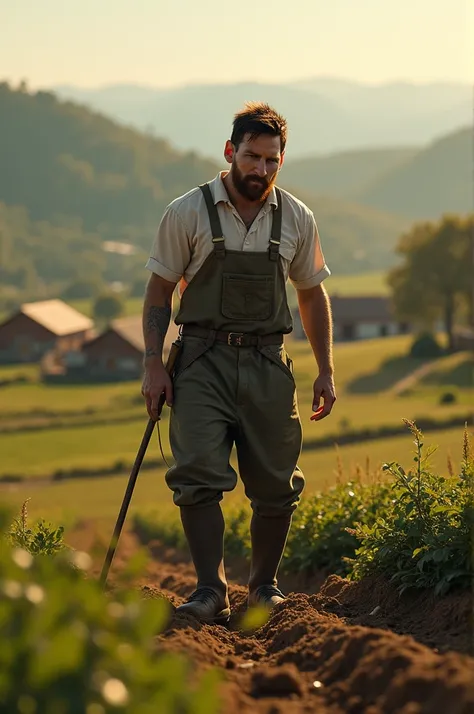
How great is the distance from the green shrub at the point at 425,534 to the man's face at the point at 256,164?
145 centimetres

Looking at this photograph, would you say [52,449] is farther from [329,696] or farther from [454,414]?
[329,696]

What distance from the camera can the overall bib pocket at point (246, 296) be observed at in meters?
6.58

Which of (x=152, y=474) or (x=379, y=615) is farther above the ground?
(x=379, y=615)

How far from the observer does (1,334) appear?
111 m

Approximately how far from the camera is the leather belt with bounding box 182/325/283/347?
6648 millimetres

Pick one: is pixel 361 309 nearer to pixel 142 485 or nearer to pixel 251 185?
pixel 142 485

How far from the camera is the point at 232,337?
21.8ft

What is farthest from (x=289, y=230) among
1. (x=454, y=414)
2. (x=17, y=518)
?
(x=454, y=414)

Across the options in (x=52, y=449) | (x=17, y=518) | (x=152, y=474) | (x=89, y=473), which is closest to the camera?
(x=17, y=518)

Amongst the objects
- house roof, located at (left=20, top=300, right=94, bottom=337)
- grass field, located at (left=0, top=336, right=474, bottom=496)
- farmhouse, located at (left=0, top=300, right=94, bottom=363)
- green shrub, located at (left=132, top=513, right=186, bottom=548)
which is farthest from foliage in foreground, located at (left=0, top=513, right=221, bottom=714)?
house roof, located at (left=20, top=300, right=94, bottom=337)

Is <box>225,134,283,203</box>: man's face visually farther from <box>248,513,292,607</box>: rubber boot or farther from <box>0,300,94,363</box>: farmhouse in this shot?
<box>0,300,94,363</box>: farmhouse

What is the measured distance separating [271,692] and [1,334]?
109 meters

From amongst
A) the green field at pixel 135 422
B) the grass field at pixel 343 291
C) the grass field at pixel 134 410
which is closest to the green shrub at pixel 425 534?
the green field at pixel 135 422

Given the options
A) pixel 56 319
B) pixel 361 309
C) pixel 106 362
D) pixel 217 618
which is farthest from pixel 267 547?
pixel 56 319
